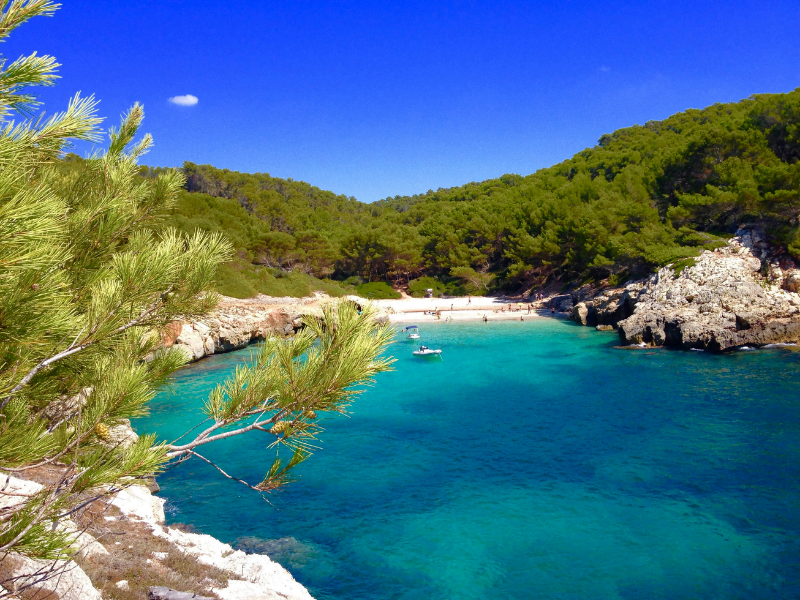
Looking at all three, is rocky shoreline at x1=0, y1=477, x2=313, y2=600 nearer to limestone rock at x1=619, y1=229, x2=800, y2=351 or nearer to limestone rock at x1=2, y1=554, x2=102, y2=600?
limestone rock at x1=2, y1=554, x2=102, y2=600

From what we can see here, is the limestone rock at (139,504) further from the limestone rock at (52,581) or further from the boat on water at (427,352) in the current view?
the boat on water at (427,352)

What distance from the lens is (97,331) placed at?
2986 millimetres

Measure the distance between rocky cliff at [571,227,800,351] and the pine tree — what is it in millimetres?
23031

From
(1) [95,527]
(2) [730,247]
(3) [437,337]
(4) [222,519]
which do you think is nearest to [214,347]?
(3) [437,337]

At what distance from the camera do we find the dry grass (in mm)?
4816

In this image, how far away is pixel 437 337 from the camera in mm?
→ 29719

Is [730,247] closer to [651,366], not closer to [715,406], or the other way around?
[651,366]

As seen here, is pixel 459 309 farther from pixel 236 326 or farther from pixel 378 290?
pixel 236 326

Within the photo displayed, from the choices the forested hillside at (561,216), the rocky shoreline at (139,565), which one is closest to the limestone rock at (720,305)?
the forested hillside at (561,216)

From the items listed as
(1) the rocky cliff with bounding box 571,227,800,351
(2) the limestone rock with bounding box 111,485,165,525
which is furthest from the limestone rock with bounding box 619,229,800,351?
(2) the limestone rock with bounding box 111,485,165,525

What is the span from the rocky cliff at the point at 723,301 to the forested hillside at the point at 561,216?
1303 millimetres

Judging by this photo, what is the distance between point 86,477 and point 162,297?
1.31 m

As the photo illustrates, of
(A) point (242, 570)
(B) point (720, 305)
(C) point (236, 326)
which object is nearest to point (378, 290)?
(C) point (236, 326)

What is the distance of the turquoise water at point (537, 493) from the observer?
7535mm
